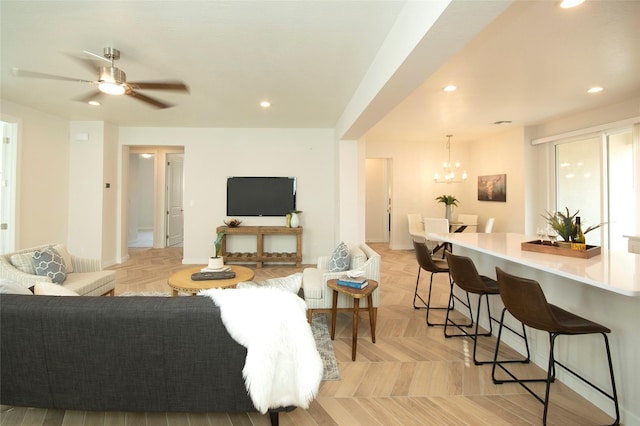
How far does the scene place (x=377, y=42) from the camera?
8.63 feet

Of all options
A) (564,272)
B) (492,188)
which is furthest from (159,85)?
(492,188)

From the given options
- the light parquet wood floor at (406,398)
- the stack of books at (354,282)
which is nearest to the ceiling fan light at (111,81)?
the light parquet wood floor at (406,398)

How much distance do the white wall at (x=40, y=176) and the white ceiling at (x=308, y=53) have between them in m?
0.31

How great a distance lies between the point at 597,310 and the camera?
76.9 inches

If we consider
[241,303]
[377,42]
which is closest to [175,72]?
[377,42]

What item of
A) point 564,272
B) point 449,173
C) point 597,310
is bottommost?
point 597,310

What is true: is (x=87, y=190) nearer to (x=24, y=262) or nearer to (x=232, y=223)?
(x=232, y=223)

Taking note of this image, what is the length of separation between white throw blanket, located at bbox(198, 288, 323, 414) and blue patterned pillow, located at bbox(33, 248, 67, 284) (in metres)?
2.35

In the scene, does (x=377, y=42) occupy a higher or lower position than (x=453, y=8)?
higher

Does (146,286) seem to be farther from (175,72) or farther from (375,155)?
(375,155)

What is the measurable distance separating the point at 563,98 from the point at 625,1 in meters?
2.45

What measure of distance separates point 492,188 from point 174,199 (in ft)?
25.8

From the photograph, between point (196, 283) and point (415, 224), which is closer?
point (196, 283)

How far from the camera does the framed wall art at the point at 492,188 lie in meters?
6.45
